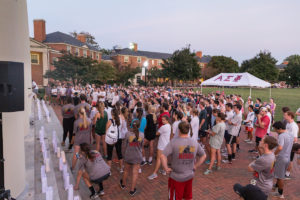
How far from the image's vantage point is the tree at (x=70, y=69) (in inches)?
887

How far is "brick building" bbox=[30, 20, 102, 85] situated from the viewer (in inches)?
1294

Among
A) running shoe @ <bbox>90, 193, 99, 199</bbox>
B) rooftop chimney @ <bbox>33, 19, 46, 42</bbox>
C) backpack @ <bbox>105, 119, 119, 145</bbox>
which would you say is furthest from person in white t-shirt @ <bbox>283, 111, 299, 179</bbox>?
rooftop chimney @ <bbox>33, 19, 46, 42</bbox>

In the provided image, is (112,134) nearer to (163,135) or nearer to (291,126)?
(163,135)

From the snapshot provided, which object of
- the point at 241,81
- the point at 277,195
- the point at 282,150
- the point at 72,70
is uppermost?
the point at 72,70

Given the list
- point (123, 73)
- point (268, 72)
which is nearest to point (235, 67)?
point (268, 72)

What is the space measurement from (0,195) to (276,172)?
17.6 ft

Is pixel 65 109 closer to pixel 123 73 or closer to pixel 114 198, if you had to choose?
pixel 114 198

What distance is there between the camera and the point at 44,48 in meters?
33.0

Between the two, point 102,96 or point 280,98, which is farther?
point 280,98

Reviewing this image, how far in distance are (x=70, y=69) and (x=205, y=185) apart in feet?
69.6

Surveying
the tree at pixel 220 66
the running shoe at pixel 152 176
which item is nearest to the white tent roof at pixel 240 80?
the running shoe at pixel 152 176

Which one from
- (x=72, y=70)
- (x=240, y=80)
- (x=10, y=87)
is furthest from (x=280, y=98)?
(x=10, y=87)

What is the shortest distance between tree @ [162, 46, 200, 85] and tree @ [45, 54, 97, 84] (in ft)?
55.1

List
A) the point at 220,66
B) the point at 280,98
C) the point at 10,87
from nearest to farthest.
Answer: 1. the point at 10,87
2. the point at 280,98
3. the point at 220,66
